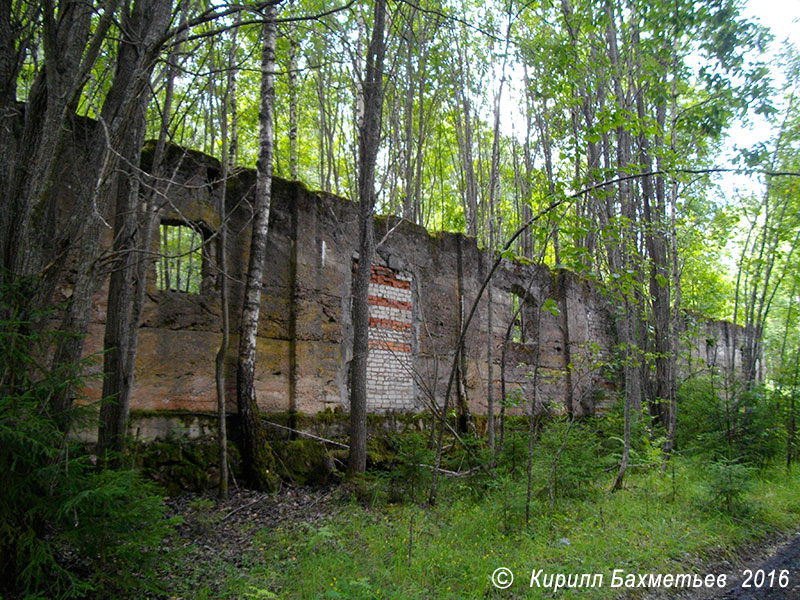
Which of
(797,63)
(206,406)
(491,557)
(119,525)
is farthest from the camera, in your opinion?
(797,63)

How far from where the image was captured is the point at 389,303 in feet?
28.1

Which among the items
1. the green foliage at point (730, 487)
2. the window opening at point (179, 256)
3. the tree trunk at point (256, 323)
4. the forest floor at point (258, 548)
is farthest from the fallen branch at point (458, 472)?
the window opening at point (179, 256)

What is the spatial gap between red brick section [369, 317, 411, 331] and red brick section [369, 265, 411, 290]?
0.59m

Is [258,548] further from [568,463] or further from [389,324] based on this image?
[389,324]

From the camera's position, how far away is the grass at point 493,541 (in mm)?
3926

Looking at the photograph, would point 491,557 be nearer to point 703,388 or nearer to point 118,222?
point 118,222

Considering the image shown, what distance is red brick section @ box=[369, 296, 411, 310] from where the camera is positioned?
8328mm

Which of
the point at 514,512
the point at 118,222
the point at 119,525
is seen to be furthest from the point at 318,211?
the point at 119,525

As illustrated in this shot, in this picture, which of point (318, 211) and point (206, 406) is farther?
point (318, 211)

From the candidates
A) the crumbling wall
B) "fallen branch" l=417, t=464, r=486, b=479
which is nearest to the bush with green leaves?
the crumbling wall

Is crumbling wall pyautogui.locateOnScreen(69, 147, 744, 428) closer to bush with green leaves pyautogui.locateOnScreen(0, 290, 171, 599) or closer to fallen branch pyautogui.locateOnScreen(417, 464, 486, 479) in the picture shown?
fallen branch pyautogui.locateOnScreen(417, 464, 486, 479)

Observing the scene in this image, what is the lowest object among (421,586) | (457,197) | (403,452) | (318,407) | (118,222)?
(421,586)

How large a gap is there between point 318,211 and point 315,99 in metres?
7.17

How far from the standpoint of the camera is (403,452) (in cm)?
658
